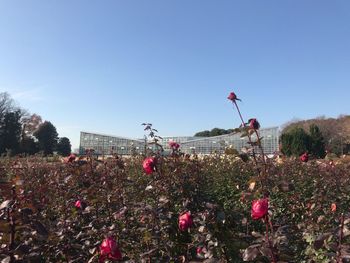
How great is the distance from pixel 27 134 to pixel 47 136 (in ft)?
7.67

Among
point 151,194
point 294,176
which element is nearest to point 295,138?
point 294,176

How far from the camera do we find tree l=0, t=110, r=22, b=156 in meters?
46.0

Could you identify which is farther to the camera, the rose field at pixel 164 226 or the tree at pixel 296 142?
the tree at pixel 296 142

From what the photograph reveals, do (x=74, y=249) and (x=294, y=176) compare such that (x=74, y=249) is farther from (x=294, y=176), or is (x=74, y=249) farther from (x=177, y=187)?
(x=294, y=176)

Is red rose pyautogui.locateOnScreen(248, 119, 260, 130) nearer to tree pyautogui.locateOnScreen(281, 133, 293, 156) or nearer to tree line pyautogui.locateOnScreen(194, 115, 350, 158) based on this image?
tree line pyautogui.locateOnScreen(194, 115, 350, 158)

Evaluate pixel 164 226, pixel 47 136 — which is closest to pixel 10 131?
pixel 47 136

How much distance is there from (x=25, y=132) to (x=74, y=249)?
5223 centimetres

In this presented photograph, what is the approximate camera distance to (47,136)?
52281 mm

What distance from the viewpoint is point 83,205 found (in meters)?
2.86

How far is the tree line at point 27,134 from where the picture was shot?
46906 millimetres

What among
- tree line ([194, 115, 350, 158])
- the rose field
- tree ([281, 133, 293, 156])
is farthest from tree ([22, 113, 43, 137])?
the rose field

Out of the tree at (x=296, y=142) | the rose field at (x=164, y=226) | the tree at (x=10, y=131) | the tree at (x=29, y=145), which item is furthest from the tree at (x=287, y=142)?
the tree at (x=29, y=145)

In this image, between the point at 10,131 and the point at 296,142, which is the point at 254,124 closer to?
the point at 296,142

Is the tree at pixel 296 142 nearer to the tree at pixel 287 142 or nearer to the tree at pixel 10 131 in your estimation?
the tree at pixel 287 142
